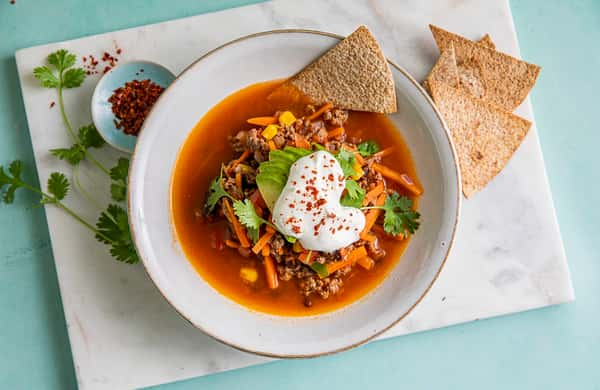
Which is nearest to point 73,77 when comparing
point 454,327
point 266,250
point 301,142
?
point 301,142

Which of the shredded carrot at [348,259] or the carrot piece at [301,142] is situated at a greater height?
the carrot piece at [301,142]

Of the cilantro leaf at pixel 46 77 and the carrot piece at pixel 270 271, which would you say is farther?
the cilantro leaf at pixel 46 77

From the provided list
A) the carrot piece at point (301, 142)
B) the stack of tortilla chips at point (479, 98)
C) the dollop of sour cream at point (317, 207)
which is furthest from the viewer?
the stack of tortilla chips at point (479, 98)

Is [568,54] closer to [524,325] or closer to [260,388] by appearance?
[524,325]

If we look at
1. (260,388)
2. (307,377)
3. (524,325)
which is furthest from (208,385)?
(524,325)

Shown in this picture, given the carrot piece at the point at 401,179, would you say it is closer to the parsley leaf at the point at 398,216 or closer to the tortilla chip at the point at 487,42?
the parsley leaf at the point at 398,216

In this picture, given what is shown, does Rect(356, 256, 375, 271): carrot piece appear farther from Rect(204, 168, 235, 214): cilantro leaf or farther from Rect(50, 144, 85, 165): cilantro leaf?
Rect(50, 144, 85, 165): cilantro leaf

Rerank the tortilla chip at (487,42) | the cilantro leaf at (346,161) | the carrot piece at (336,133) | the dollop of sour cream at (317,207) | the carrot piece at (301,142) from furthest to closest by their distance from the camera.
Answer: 1. the tortilla chip at (487,42)
2. the carrot piece at (336,133)
3. the carrot piece at (301,142)
4. the cilantro leaf at (346,161)
5. the dollop of sour cream at (317,207)

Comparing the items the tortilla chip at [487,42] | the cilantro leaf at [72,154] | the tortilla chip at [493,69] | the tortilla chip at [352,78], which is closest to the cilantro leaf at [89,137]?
the cilantro leaf at [72,154]

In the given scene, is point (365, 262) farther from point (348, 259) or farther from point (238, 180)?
point (238, 180)
